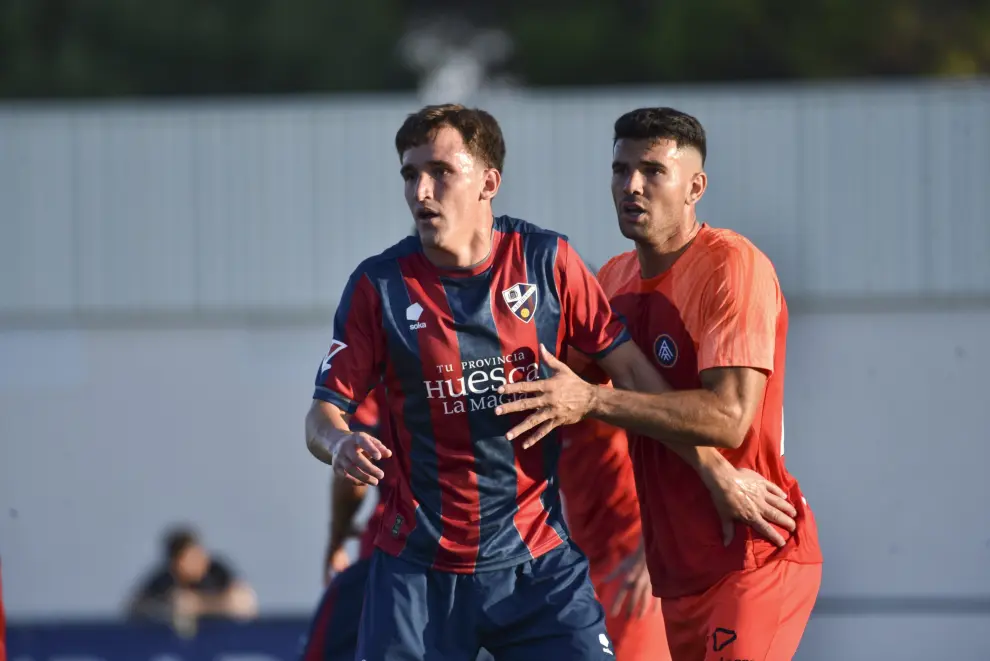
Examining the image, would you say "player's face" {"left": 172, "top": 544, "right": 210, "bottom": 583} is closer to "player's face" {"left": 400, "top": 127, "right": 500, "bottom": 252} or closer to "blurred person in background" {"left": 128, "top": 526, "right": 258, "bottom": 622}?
"blurred person in background" {"left": 128, "top": 526, "right": 258, "bottom": 622}

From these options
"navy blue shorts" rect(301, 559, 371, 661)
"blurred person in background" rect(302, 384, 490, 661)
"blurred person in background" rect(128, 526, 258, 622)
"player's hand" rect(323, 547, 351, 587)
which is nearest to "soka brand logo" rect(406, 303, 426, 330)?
"blurred person in background" rect(302, 384, 490, 661)

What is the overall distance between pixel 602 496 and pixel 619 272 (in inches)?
36.2

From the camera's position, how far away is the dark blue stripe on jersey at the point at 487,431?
12.2 ft

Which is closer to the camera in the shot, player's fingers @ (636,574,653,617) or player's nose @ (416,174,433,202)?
player's nose @ (416,174,433,202)

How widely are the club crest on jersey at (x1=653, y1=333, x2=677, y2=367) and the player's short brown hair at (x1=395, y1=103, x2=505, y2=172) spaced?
734 mm

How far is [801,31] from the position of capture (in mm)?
24891

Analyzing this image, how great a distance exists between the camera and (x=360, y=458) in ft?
11.1

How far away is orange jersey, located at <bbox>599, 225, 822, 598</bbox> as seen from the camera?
13.0 ft

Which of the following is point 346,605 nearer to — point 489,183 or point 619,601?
point 619,601

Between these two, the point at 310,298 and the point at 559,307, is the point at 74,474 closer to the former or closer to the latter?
the point at 310,298

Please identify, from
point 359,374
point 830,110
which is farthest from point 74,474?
point 359,374

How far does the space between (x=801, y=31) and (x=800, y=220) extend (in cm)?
1494

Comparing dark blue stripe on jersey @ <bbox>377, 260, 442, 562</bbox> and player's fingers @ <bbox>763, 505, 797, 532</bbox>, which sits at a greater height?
dark blue stripe on jersey @ <bbox>377, 260, 442, 562</bbox>

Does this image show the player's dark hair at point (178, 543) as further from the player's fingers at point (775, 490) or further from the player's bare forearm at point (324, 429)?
the player's fingers at point (775, 490)
